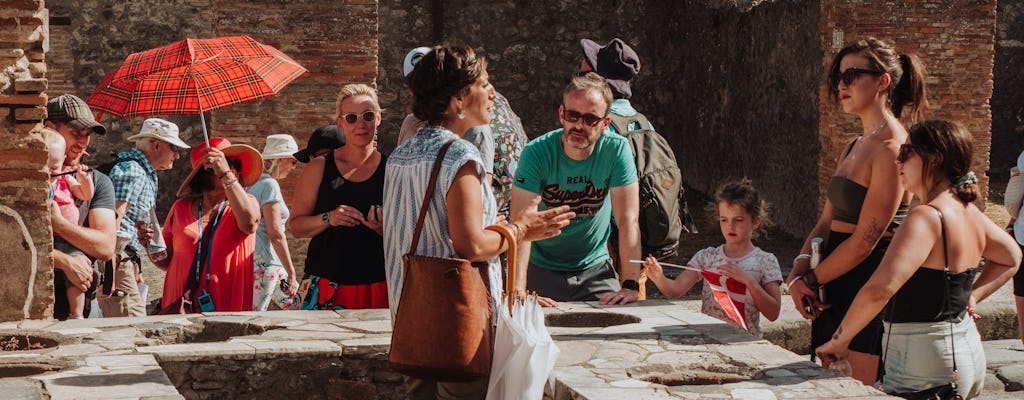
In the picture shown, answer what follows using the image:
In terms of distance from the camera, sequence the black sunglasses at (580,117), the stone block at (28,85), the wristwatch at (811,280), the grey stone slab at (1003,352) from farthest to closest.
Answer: the grey stone slab at (1003,352)
the stone block at (28,85)
the black sunglasses at (580,117)
the wristwatch at (811,280)

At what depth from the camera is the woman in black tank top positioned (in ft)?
17.4

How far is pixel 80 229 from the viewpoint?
18.0ft

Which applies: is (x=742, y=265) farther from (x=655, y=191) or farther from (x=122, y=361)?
(x=122, y=361)

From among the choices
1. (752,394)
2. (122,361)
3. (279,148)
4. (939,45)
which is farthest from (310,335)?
(939,45)

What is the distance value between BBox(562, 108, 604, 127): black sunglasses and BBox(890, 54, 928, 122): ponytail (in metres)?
1.10

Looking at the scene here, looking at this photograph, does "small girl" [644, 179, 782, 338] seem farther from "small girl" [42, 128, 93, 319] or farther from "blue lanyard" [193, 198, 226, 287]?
"small girl" [42, 128, 93, 319]

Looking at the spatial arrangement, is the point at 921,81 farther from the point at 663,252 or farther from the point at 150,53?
Answer: the point at 150,53

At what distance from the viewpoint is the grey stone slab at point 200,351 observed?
179 inches

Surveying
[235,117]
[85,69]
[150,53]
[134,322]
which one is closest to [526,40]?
[85,69]

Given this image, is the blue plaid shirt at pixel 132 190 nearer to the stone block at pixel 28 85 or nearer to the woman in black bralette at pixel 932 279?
the stone block at pixel 28 85

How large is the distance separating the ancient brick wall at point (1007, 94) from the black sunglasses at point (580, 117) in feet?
36.5

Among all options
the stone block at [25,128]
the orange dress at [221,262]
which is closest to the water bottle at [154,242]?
the orange dress at [221,262]

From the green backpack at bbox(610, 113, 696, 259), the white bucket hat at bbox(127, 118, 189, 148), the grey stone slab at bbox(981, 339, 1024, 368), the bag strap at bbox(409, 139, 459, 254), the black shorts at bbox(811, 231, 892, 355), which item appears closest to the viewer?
the bag strap at bbox(409, 139, 459, 254)

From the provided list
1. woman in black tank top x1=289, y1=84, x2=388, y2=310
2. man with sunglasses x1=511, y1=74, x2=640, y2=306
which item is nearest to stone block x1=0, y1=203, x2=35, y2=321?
woman in black tank top x1=289, y1=84, x2=388, y2=310
